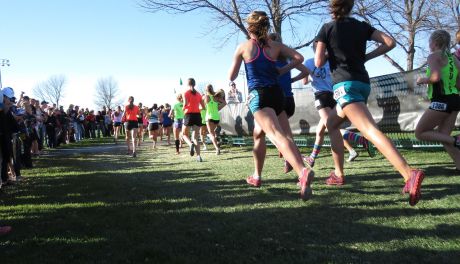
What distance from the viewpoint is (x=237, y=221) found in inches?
156

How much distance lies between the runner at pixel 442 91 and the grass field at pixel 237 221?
0.54m

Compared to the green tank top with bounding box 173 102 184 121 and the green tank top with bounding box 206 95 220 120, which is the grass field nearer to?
the green tank top with bounding box 206 95 220 120

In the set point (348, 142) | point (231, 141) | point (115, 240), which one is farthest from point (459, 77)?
point (231, 141)

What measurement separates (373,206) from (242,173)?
3208mm

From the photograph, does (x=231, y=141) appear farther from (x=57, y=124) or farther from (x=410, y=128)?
(x=57, y=124)

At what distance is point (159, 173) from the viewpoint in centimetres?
790

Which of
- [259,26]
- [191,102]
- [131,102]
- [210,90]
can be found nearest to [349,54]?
[259,26]

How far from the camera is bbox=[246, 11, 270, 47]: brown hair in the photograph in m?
4.46

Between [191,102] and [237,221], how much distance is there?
654 centimetres

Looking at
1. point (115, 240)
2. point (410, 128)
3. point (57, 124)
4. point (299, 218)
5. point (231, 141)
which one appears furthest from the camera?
point (57, 124)

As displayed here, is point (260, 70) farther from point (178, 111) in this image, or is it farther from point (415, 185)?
point (178, 111)

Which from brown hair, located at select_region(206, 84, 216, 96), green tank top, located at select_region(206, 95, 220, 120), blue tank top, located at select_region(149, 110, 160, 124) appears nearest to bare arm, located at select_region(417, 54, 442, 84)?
green tank top, located at select_region(206, 95, 220, 120)

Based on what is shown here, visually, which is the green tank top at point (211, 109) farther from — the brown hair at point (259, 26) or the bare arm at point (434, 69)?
the brown hair at point (259, 26)

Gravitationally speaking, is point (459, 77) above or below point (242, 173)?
above
